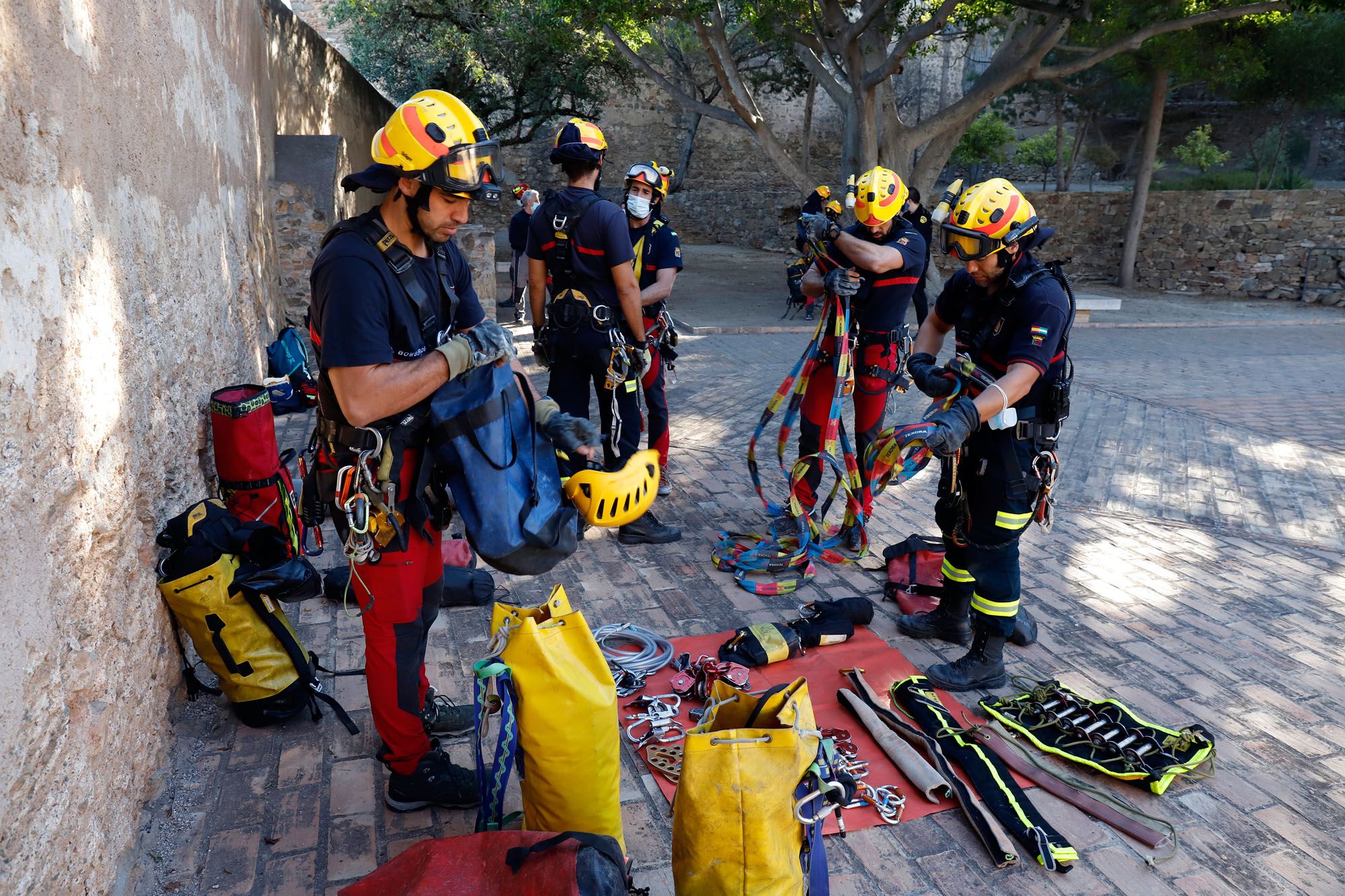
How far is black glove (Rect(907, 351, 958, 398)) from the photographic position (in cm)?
400

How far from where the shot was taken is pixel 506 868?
213 centimetres

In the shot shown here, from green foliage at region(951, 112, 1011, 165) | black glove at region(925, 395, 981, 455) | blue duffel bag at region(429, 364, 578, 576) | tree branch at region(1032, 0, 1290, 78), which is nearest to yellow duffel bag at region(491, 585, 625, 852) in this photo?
blue duffel bag at region(429, 364, 578, 576)

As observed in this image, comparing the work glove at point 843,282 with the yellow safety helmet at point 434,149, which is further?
the work glove at point 843,282

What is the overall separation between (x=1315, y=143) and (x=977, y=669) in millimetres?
27186

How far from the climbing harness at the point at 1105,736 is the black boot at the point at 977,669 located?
4.4 inches

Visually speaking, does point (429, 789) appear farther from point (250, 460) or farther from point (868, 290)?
point (868, 290)

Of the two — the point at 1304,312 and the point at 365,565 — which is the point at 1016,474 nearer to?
the point at 365,565

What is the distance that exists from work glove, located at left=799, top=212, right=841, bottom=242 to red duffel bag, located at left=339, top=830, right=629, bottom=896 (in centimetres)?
378

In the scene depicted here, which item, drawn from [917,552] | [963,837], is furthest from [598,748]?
[917,552]

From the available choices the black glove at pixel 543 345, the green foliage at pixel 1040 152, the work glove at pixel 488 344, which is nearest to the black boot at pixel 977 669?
the work glove at pixel 488 344

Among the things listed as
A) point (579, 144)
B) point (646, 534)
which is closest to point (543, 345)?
point (579, 144)

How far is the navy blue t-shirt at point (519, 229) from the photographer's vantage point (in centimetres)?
950

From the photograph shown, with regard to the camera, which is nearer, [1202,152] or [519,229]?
[519,229]

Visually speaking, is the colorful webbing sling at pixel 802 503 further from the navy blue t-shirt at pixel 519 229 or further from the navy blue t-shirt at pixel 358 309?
the navy blue t-shirt at pixel 519 229
